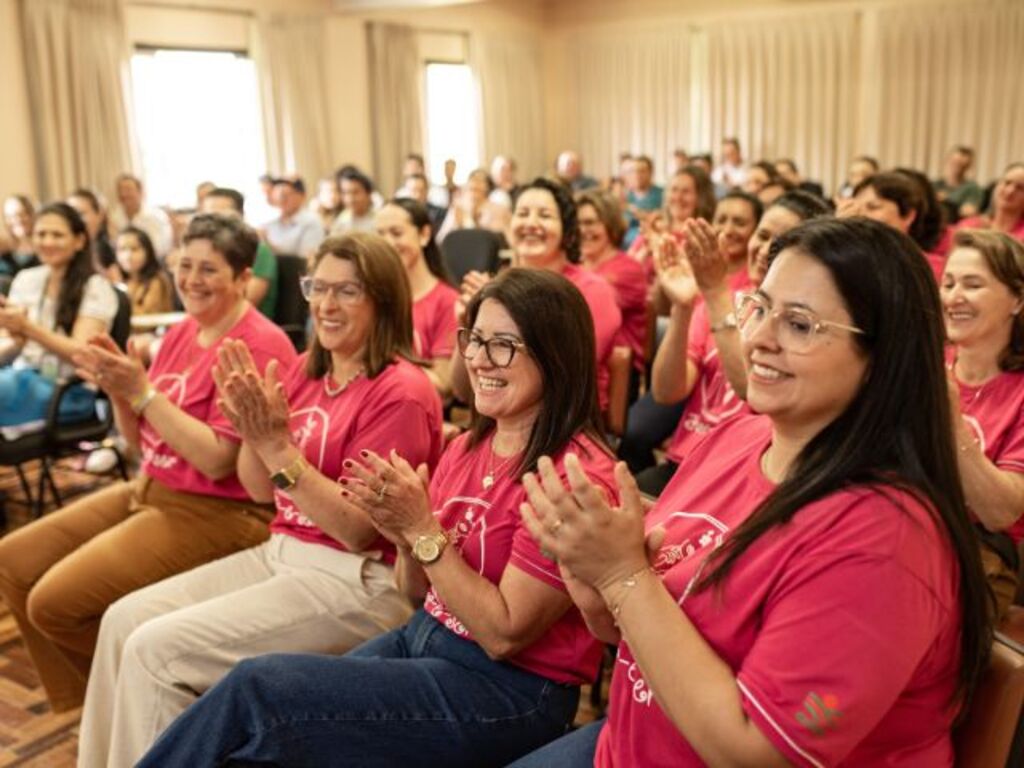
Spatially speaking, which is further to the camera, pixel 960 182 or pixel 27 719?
pixel 960 182

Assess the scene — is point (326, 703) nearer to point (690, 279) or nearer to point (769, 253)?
point (769, 253)

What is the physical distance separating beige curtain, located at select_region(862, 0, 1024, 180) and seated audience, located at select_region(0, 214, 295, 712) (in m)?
8.56

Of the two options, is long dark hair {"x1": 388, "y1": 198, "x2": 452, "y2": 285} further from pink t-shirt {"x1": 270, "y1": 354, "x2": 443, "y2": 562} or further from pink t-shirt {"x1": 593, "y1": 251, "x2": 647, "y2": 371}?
pink t-shirt {"x1": 270, "y1": 354, "x2": 443, "y2": 562}

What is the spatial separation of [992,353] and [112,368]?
1830 mm

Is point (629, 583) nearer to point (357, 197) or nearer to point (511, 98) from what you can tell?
point (357, 197)

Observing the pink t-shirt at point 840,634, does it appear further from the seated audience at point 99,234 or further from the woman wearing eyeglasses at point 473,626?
the seated audience at point 99,234

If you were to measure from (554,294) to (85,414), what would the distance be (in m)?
2.38

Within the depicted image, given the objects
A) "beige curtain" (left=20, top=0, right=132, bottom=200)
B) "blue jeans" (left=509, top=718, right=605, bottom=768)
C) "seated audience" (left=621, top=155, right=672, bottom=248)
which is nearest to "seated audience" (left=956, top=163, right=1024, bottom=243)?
"blue jeans" (left=509, top=718, right=605, bottom=768)

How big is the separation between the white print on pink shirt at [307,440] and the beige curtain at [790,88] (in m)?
9.02

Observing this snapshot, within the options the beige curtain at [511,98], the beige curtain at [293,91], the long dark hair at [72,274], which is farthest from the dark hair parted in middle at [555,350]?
the beige curtain at [511,98]

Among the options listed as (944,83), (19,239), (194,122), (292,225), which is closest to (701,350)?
(292,225)

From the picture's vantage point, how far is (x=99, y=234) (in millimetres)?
5539

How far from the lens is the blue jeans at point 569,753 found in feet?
4.22

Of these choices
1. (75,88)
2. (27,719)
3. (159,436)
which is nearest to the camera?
(159,436)
